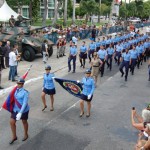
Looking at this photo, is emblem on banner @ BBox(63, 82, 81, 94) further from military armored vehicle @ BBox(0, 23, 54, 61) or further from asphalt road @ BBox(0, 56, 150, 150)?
military armored vehicle @ BBox(0, 23, 54, 61)

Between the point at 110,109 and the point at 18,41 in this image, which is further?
the point at 18,41

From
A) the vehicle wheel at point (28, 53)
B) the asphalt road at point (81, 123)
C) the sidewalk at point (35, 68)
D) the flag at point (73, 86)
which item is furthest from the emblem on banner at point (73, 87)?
the vehicle wheel at point (28, 53)

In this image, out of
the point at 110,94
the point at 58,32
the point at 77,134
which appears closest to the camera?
the point at 77,134

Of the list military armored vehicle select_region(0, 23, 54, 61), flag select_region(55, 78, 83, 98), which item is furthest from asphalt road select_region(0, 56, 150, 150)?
military armored vehicle select_region(0, 23, 54, 61)

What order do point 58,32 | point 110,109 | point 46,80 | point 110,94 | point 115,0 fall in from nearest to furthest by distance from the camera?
point 46,80 < point 110,109 < point 110,94 < point 58,32 < point 115,0

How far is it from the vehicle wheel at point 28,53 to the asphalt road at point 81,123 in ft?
18.1

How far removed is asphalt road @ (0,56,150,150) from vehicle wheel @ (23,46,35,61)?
5519 millimetres

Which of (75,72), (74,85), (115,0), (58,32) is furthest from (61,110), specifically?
(115,0)

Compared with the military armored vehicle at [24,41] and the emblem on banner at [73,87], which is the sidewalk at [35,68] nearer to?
the military armored vehicle at [24,41]

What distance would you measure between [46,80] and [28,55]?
9.54 metres

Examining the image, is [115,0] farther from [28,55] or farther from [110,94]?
[110,94]

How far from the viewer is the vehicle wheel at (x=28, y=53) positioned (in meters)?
19.3

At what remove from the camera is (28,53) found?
1934 centimetres

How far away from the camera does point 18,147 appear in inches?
309
